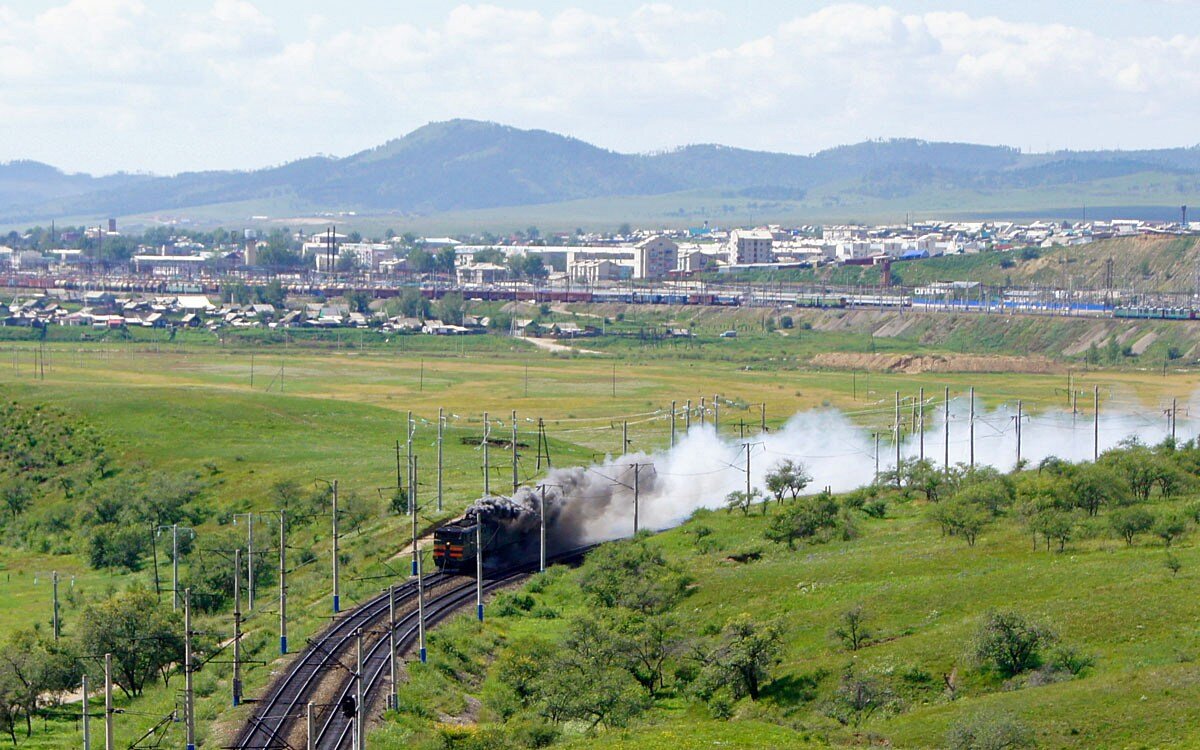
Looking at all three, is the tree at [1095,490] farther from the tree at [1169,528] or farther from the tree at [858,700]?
the tree at [858,700]

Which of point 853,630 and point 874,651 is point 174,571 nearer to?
point 853,630

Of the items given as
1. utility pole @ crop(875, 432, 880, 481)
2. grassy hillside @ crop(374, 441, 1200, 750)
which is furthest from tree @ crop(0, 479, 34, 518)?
utility pole @ crop(875, 432, 880, 481)

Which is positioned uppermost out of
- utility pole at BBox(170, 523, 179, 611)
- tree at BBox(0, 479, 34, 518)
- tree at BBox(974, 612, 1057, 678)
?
tree at BBox(974, 612, 1057, 678)

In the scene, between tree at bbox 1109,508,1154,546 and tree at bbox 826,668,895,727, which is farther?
tree at bbox 1109,508,1154,546

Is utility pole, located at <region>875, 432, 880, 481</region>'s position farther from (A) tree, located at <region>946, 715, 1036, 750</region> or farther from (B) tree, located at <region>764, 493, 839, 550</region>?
(A) tree, located at <region>946, 715, 1036, 750</region>

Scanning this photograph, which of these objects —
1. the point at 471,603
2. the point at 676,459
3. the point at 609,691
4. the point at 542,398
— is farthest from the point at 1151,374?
the point at 609,691

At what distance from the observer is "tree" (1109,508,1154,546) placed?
79.4 metres

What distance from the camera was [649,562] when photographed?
82375 millimetres

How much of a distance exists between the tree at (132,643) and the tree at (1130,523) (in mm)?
42531

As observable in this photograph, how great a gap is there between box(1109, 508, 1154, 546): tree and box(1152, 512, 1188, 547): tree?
22.3 inches

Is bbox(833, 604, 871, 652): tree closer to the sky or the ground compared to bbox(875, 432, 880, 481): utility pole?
closer to the sky

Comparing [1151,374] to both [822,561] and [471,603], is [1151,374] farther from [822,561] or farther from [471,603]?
[471,603]

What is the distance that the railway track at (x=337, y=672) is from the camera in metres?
53.7

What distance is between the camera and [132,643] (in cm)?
6662
